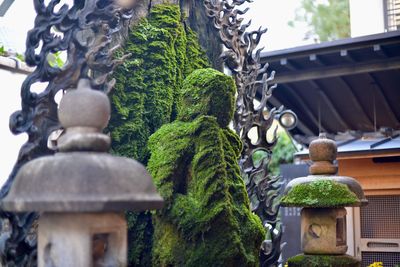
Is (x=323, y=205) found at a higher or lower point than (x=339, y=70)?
lower

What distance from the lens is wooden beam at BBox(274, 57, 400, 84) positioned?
32.5 ft

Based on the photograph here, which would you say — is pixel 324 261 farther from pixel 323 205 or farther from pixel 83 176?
pixel 83 176

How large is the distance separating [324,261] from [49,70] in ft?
11.3

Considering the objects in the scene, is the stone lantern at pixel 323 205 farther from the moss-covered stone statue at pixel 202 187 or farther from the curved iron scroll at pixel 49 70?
the curved iron scroll at pixel 49 70

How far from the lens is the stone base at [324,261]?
6051 millimetres

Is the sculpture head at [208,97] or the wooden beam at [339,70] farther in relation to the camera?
the wooden beam at [339,70]

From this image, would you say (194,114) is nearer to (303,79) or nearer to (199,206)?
(199,206)

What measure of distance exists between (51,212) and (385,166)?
8.36 meters

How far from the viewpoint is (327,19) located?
25.6m

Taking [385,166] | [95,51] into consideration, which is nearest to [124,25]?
[95,51]

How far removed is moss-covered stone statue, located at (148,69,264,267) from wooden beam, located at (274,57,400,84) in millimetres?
5322

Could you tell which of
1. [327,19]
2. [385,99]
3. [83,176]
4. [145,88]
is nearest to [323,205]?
[145,88]

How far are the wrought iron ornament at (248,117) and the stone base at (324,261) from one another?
36.5 inches

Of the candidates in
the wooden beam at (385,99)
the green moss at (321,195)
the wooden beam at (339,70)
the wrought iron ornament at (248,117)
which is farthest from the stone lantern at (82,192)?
the wooden beam at (385,99)
